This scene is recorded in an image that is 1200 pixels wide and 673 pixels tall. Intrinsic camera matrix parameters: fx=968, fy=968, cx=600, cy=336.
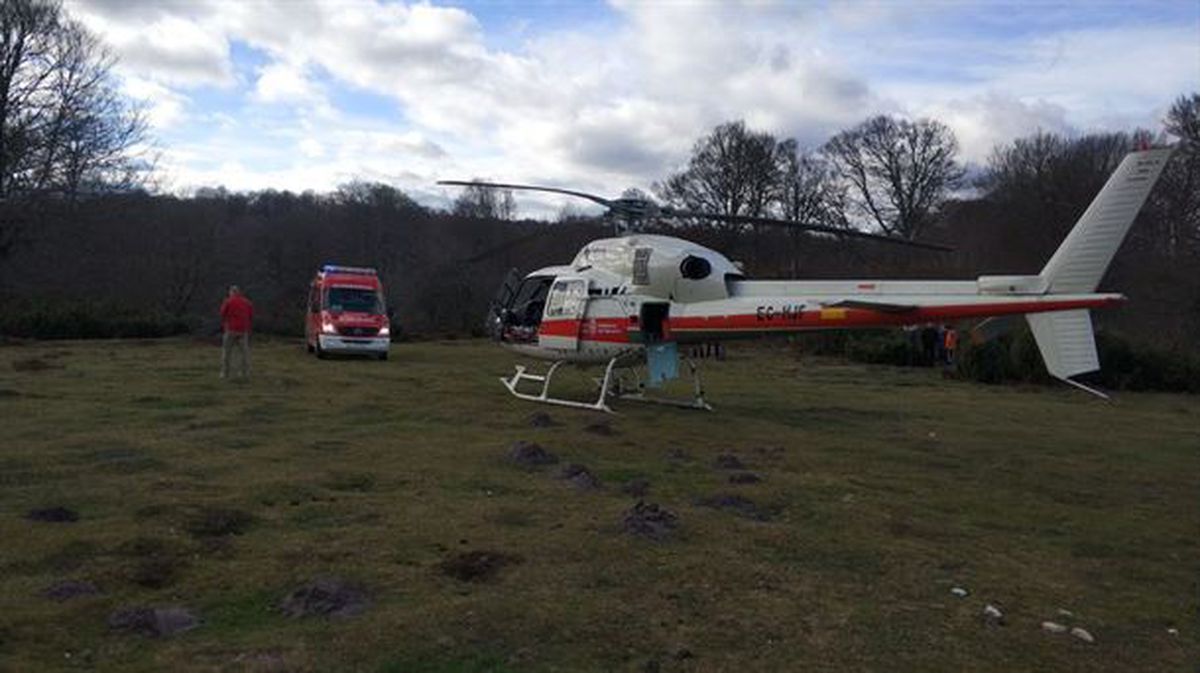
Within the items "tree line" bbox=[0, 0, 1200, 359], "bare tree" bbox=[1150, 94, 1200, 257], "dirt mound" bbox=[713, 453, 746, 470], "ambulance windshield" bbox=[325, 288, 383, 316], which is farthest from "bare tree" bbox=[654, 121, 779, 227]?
"dirt mound" bbox=[713, 453, 746, 470]

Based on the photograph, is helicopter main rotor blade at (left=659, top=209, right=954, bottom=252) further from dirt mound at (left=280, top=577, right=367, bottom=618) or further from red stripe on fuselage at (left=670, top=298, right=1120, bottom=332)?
dirt mound at (left=280, top=577, right=367, bottom=618)

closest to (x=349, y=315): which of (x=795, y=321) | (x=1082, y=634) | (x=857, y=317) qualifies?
(x=795, y=321)

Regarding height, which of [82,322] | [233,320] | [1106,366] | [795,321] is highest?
[795,321]

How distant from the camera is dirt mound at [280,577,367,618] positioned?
566 centimetres

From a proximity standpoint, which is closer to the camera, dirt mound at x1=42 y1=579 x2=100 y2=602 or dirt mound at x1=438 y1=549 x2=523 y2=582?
dirt mound at x1=42 y1=579 x2=100 y2=602

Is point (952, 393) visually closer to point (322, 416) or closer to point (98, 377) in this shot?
point (322, 416)

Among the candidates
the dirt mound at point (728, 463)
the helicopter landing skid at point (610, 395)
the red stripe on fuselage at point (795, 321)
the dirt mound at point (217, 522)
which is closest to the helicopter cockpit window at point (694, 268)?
the red stripe on fuselage at point (795, 321)

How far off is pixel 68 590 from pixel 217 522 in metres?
1.73

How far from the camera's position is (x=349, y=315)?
83.8 ft

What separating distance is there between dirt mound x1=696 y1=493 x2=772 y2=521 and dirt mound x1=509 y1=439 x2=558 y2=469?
2094mm

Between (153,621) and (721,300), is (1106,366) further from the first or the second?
(153,621)

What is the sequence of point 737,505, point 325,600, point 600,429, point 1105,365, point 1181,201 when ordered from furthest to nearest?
1. point 1181,201
2. point 1105,365
3. point 600,429
4. point 737,505
5. point 325,600

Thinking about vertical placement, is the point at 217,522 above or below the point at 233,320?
below

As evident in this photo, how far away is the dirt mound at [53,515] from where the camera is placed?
7414 millimetres
